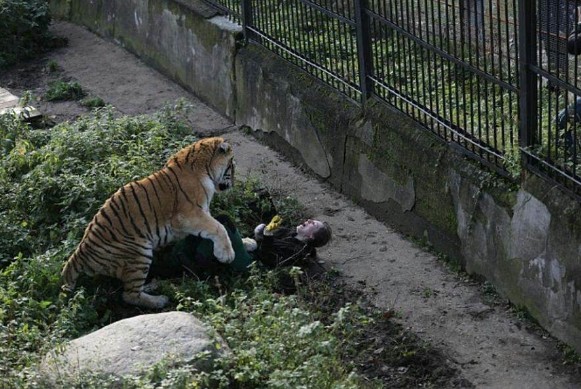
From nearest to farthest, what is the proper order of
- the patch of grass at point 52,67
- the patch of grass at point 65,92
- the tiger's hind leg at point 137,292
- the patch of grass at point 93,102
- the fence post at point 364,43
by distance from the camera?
the tiger's hind leg at point 137,292
the fence post at point 364,43
the patch of grass at point 93,102
the patch of grass at point 65,92
the patch of grass at point 52,67

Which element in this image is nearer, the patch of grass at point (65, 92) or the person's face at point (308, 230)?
the person's face at point (308, 230)

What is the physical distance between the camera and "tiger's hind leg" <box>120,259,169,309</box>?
25.6 ft

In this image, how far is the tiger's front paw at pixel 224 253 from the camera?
312 inches

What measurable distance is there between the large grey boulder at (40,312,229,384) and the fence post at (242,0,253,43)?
4717mm

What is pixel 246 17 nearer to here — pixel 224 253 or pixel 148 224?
pixel 148 224

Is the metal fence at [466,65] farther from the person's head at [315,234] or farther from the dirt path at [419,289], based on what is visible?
the person's head at [315,234]

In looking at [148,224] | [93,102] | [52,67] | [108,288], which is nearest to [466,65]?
[148,224]

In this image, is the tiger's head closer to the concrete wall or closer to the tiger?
the tiger

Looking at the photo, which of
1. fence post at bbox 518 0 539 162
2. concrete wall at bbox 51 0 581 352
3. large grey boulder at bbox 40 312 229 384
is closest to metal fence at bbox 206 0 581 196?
fence post at bbox 518 0 539 162

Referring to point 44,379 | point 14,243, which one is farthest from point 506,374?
point 14,243

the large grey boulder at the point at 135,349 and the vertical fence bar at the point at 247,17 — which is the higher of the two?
the vertical fence bar at the point at 247,17

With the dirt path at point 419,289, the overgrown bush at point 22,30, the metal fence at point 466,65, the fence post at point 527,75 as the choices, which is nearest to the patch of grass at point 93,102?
the dirt path at point 419,289

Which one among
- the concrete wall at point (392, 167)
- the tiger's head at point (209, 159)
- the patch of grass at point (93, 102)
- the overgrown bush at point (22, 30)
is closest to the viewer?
the concrete wall at point (392, 167)

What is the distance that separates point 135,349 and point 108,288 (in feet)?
5.78
